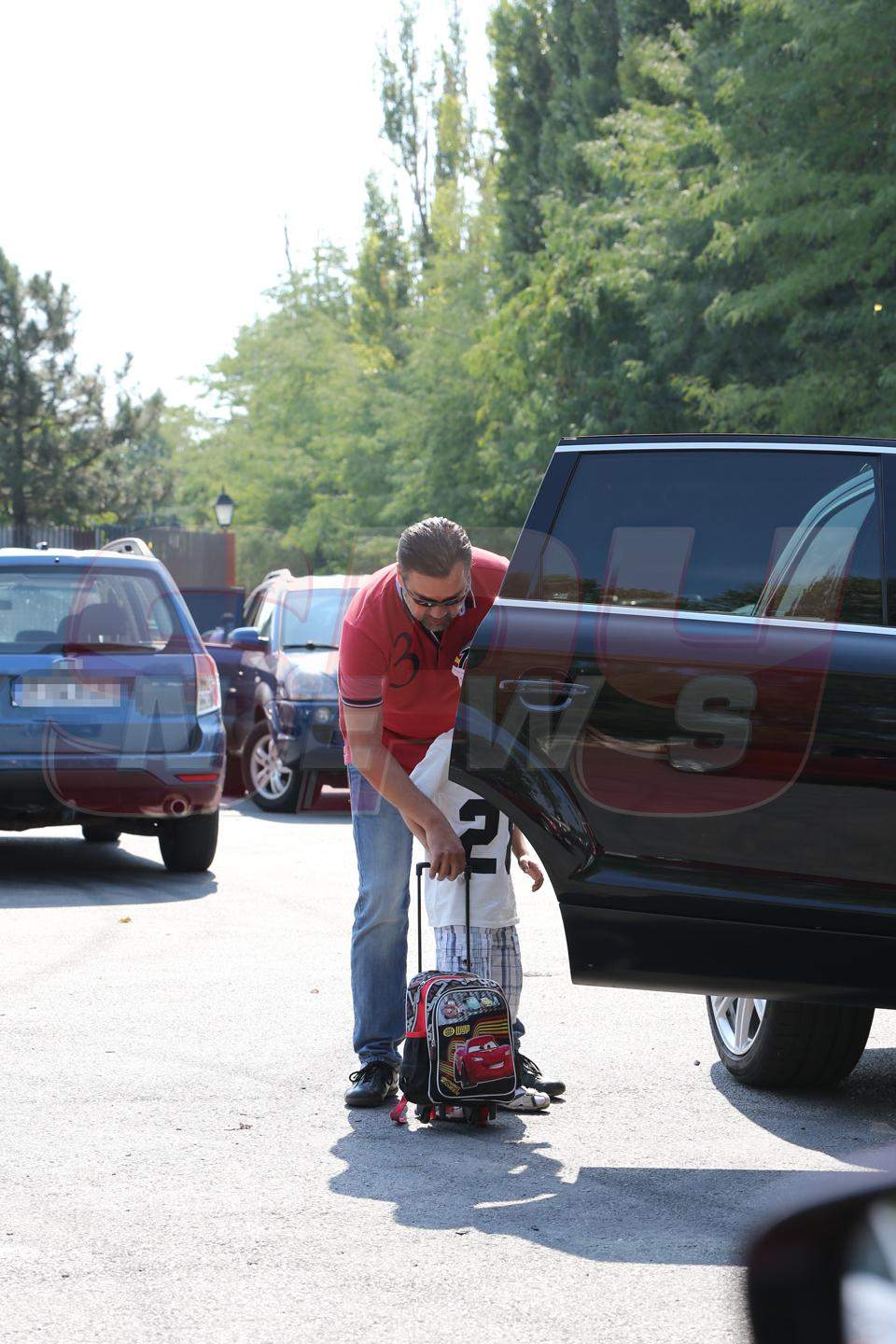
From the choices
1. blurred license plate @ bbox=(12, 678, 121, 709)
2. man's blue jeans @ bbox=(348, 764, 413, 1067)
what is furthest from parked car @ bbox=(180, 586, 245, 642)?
man's blue jeans @ bbox=(348, 764, 413, 1067)

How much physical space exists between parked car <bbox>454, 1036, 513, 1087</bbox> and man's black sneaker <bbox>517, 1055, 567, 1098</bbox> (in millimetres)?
358

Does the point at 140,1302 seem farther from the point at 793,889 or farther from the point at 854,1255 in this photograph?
the point at 854,1255

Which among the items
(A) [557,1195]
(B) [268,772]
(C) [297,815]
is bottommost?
(C) [297,815]

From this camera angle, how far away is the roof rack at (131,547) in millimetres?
10391

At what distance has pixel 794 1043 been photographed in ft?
17.8

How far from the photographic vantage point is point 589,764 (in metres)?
4.55

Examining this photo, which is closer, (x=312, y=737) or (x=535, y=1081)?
(x=535, y=1081)

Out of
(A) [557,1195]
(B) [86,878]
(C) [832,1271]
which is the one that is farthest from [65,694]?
(C) [832,1271]

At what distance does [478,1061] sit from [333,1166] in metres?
0.54

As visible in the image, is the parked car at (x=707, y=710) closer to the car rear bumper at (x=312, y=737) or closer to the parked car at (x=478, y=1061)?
the parked car at (x=478, y=1061)

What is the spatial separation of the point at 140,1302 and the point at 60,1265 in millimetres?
300

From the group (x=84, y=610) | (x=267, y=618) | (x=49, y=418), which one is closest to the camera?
(x=84, y=610)

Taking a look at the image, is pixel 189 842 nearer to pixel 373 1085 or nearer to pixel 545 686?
pixel 373 1085

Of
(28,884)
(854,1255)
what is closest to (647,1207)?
(854,1255)
